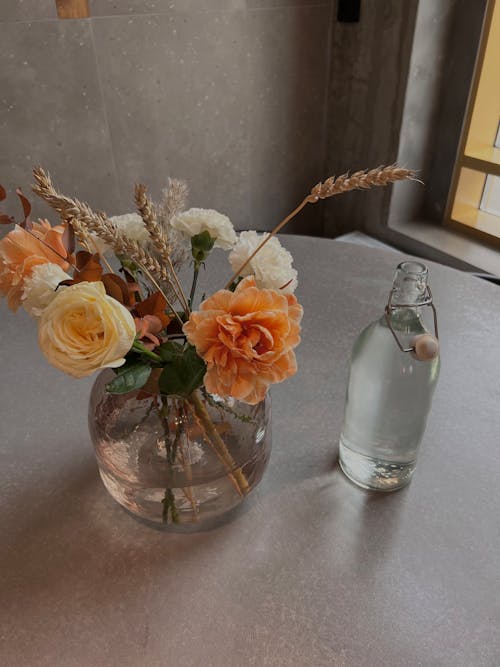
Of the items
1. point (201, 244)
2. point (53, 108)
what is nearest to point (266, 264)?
point (201, 244)

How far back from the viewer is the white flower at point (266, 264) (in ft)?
1.77

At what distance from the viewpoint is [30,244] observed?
0.54m

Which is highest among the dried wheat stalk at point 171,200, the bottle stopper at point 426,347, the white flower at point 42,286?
the dried wheat stalk at point 171,200

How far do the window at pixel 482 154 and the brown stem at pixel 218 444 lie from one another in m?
1.80

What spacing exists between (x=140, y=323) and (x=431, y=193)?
200 centimetres

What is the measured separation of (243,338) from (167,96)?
175 cm

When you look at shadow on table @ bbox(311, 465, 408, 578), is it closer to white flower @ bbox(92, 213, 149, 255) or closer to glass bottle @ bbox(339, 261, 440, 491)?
glass bottle @ bbox(339, 261, 440, 491)

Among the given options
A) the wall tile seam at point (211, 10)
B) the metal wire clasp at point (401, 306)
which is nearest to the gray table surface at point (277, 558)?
the metal wire clasp at point (401, 306)

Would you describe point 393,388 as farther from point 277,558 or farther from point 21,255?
point 21,255

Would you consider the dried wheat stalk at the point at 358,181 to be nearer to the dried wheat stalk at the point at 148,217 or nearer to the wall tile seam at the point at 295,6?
the dried wheat stalk at the point at 148,217

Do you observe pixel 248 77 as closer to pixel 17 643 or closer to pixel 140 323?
pixel 140 323

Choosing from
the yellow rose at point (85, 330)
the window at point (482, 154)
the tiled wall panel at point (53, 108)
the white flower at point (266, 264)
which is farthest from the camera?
the window at point (482, 154)

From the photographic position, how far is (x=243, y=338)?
1.51 ft

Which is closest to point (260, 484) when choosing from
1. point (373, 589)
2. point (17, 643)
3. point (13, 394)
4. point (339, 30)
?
point (373, 589)
